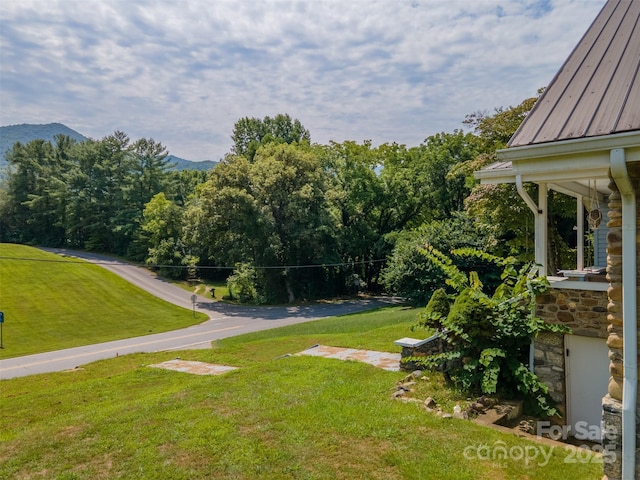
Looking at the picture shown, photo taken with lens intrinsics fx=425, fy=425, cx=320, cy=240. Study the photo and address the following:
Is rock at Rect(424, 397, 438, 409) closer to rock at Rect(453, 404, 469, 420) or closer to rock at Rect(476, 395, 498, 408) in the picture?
rock at Rect(453, 404, 469, 420)

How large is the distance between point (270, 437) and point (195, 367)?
625 cm

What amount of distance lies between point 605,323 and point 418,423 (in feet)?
8.84

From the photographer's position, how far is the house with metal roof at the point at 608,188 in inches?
132

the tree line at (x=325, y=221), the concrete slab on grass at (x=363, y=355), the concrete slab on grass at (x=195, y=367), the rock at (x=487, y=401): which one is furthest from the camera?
the tree line at (x=325, y=221)

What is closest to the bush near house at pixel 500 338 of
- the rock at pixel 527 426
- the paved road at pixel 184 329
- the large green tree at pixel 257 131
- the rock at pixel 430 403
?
the rock at pixel 527 426

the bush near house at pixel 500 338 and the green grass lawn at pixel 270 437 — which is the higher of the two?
the bush near house at pixel 500 338

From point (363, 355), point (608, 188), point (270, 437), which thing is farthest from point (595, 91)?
point (363, 355)

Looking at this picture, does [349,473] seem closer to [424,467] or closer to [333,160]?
[424,467]

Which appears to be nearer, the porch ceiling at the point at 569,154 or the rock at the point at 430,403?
the porch ceiling at the point at 569,154

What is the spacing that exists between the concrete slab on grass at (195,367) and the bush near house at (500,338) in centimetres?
548

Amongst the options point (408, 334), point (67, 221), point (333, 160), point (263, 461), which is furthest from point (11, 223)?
point (263, 461)

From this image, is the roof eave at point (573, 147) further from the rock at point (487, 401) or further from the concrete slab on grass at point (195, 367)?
the concrete slab on grass at point (195, 367)

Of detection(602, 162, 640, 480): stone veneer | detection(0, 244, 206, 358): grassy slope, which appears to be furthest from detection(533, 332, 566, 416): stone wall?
detection(0, 244, 206, 358): grassy slope

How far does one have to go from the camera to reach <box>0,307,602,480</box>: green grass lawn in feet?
13.4
